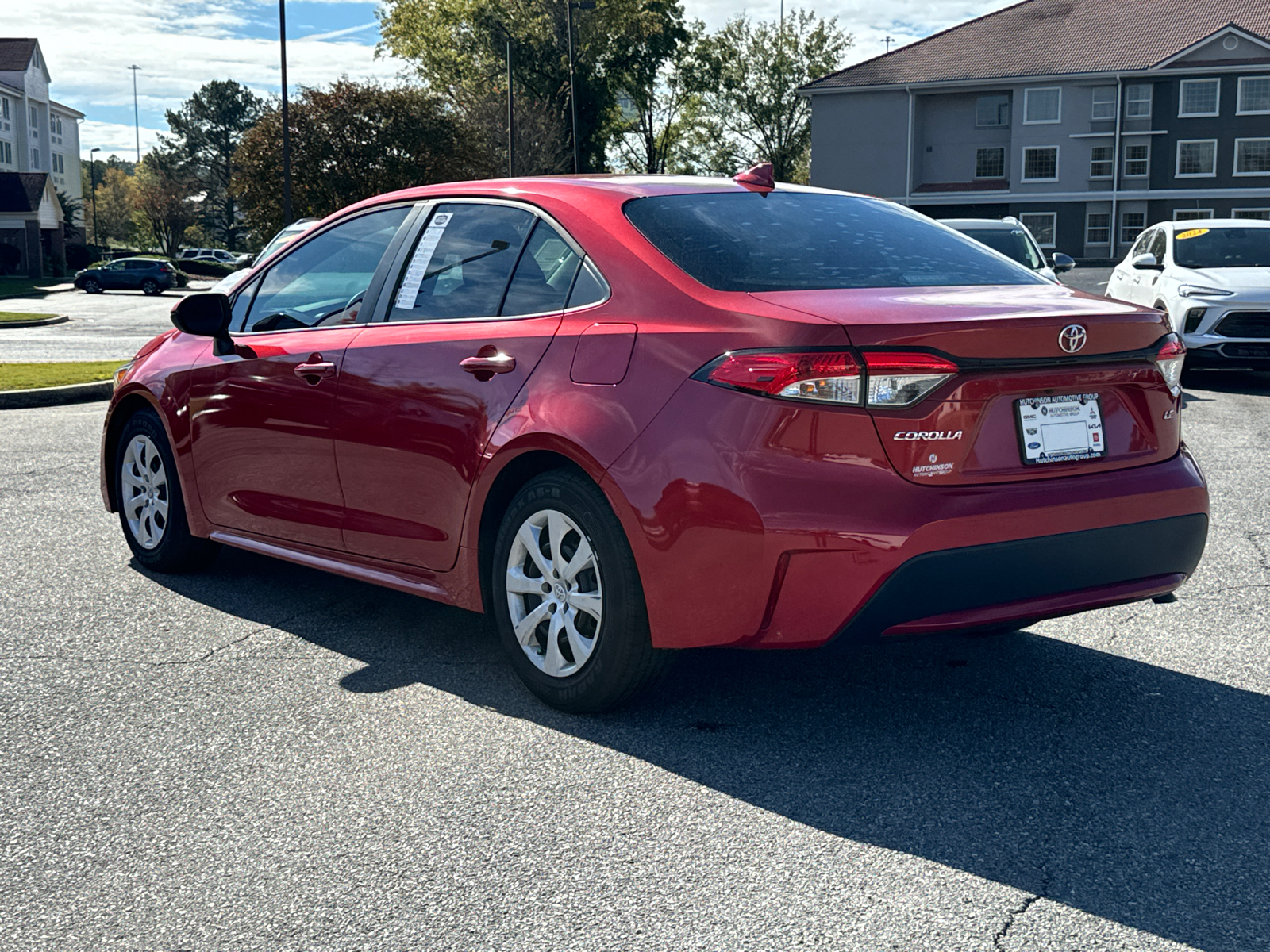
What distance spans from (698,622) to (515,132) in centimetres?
5551

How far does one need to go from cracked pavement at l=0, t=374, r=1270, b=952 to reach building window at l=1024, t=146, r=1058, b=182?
183 ft

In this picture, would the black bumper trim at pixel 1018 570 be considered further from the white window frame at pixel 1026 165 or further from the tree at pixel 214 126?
the tree at pixel 214 126

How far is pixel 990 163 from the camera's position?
192 feet

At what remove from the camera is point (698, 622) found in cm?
376

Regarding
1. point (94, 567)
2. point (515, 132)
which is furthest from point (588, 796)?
point (515, 132)

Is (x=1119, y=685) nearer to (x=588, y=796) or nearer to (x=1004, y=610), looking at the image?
(x=1004, y=610)

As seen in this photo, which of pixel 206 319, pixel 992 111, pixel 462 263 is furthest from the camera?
pixel 992 111

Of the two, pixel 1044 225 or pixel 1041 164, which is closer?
pixel 1041 164

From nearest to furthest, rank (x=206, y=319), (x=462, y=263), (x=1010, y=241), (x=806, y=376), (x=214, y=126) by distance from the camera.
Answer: (x=806, y=376)
(x=462, y=263)
(x=206, y=319)
(x=1010, y=241)
(x=214, y=126)

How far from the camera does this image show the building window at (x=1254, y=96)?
5541 cm

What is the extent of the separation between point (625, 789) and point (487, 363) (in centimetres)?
142

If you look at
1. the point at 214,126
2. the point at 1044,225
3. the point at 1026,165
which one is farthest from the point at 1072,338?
the point at 214,126

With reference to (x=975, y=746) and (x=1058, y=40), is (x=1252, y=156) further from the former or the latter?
(x=975, y=746)

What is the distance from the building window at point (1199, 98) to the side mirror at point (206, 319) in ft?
191
